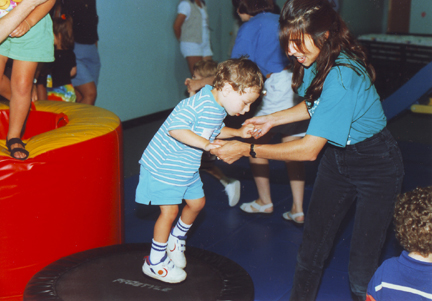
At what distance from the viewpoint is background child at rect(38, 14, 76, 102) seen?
419 centimetres

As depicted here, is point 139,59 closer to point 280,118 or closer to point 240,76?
point 280,118

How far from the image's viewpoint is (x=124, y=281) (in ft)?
7.08

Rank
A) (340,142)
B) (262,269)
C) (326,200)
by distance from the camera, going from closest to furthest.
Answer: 1. (340,142)
2. (326,200)
3. (262,269)

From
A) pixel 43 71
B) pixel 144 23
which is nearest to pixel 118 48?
pixel 144 23

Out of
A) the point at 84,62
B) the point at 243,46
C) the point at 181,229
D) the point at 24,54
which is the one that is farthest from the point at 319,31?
the point at 84,62

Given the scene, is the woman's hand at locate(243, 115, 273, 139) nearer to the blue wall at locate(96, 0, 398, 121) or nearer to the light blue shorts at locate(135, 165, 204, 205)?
the light blue shorts at locate(135, 165, 204, 205)

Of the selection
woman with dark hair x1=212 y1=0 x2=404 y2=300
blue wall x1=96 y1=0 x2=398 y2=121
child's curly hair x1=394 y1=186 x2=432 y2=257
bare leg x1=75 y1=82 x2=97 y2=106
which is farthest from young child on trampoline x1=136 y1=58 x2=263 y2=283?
blue wall x1=96 y1=0 x2=398 y2=121

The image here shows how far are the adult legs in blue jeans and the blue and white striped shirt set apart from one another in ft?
1.74

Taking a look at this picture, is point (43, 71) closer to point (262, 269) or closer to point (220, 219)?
point (220, 219)

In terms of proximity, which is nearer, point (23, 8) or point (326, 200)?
point (326, 200)

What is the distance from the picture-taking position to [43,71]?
407cm

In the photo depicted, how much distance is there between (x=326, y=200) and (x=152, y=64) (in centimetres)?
464

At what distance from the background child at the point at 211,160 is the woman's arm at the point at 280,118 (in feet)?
2.67

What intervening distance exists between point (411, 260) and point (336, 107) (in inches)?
23.3
